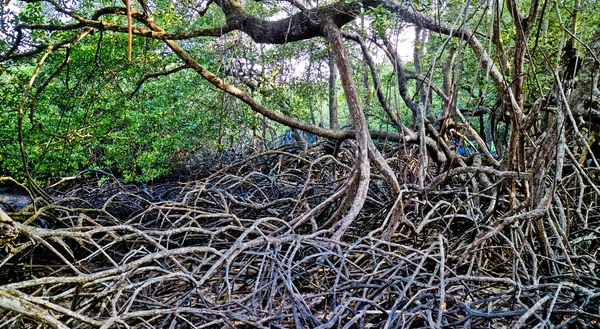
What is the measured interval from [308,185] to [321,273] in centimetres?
161

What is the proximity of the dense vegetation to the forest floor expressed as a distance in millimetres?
17

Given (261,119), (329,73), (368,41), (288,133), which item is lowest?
(288,133)

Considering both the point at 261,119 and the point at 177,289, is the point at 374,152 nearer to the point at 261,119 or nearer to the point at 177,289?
the point at 177,289

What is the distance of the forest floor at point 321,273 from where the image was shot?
166cm

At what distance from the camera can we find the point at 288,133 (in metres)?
8.46

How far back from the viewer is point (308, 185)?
389 cm

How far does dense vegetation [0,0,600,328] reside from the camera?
5.75ft

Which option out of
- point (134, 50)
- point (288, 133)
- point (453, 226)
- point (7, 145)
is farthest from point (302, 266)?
point (288, 133)

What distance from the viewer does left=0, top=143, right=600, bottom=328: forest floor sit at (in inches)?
65.4

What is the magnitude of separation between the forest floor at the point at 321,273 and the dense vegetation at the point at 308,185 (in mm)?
17

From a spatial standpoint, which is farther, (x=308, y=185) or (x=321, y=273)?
Answer: (x=308, y=185)

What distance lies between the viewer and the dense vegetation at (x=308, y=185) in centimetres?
175

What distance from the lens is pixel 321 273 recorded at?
91.9 inches

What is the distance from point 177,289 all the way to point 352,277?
100 cm
